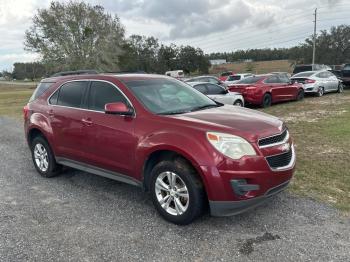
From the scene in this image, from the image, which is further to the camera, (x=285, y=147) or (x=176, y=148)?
(x=285, y=147)

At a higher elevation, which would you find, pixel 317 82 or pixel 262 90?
pixel 262 90

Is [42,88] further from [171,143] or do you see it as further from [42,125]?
[171,143]

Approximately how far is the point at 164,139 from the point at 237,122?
86cm

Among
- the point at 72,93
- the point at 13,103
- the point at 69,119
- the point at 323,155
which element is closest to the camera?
the point at 69,119

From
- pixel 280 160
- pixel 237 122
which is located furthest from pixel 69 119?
pixel 280 160

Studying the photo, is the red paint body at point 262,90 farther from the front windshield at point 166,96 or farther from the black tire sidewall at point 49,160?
the black tire sidewall at point 49,160

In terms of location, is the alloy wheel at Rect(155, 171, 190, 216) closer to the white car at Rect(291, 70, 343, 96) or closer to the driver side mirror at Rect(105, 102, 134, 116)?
the driver side mirror at Rect(105, 102, 134, 116)

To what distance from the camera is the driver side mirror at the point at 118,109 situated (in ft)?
15.0

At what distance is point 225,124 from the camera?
4172 mm

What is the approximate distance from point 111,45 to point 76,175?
39.3 meters

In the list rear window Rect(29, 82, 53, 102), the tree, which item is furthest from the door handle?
the tree

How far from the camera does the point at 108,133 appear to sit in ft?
16.0

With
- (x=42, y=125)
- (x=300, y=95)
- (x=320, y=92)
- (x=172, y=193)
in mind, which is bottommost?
(x=320, y=92)

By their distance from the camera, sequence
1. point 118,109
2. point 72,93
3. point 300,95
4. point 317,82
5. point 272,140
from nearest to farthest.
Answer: point 272,140, point 118,109, point 72,93, point 300,95, point 317,82
